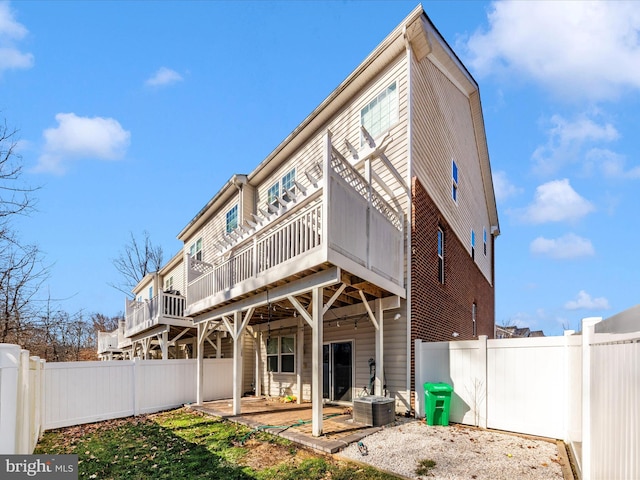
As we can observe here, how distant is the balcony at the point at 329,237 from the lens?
7.38 metres

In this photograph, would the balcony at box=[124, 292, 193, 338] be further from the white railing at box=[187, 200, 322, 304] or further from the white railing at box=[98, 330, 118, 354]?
the white railing at box=[98, 330, 118, 354]

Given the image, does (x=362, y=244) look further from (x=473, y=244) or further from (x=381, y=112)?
(x=473, y=244)

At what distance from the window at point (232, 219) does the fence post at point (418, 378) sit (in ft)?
35.3

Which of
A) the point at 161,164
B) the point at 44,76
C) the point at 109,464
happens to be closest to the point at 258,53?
the point at 44,76

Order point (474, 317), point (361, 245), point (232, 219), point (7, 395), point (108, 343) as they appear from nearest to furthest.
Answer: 1. point (7, 395)
2. point (361, 245)
3. point (474, 317)
4. point (232, 219)
5. point (108, 343)

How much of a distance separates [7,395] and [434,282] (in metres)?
9.50

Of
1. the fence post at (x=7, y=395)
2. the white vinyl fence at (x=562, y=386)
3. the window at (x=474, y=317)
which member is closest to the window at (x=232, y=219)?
the window at (x=474, y=317)

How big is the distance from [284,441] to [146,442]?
10.0 feet

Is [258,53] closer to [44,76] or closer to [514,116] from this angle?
[44,76]

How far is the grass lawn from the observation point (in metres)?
6.02

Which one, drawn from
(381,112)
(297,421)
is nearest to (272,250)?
(297,421)

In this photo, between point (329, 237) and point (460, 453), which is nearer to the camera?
point (460, 453)

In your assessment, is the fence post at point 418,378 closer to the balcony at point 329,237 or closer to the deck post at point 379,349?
the deck post at point 379,349

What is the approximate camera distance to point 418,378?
9203 millimetres
